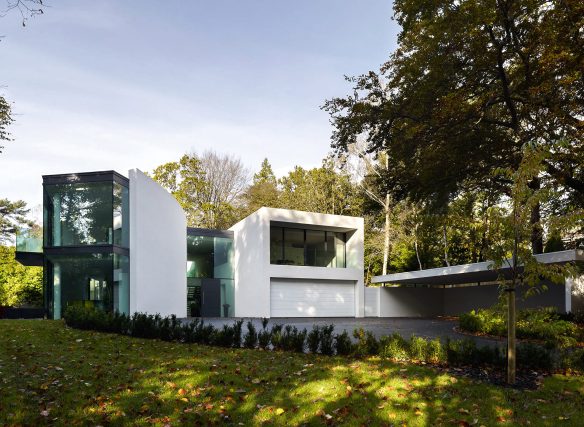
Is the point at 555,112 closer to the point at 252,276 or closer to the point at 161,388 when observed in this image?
the point at 161,388

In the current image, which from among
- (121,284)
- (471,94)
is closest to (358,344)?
(471,94)

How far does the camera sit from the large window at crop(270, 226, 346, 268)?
28.8 m

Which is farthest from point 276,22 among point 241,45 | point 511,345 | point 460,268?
point 460,268

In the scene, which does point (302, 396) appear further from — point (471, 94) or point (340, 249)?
point (340, 249)

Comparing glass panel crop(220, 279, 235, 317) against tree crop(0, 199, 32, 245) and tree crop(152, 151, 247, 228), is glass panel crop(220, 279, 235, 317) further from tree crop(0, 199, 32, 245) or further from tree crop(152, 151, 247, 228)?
tree crop(0, 199, 32, 245)

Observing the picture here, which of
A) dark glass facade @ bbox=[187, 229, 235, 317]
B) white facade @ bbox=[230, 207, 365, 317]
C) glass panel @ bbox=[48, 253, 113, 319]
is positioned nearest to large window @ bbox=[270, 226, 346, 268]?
white facade @ bbox=[230, 207, 365, 317]

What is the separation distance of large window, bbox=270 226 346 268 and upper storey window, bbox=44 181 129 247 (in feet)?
34.6

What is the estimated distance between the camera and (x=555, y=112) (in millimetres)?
13375

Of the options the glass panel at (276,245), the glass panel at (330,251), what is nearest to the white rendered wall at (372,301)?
the glass panel at (330,251)

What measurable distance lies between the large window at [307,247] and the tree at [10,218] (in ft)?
87.8

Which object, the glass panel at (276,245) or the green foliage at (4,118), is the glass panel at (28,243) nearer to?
the green foliage at (4,118)

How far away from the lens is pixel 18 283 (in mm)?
28875

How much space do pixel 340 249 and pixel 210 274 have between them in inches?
312

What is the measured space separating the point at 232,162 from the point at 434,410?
129ft
